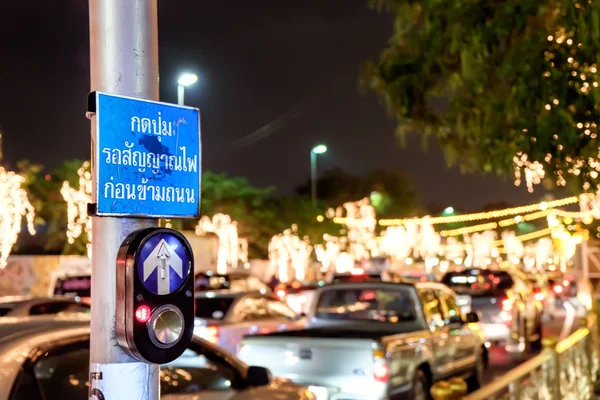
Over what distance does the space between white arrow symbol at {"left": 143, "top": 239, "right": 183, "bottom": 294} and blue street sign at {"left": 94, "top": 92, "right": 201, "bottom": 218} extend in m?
0.21

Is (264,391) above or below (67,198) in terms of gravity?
below

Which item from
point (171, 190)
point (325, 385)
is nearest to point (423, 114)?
point (325, 385)

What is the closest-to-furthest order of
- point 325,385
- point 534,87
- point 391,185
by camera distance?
point 534,87, point 325,385, point 391,185

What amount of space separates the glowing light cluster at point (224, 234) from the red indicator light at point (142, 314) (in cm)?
3311

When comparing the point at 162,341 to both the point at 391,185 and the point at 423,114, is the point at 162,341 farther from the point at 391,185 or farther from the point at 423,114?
the point at 391,185

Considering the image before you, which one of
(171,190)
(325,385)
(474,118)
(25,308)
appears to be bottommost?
(325,385)

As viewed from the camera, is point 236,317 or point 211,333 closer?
point 211,333

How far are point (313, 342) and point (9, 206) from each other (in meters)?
19.1

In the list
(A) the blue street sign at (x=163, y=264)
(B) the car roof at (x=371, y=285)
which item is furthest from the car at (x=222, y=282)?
(A) the blue street sign at (x=163, y=264)

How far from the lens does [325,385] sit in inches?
337

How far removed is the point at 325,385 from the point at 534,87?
151 inches

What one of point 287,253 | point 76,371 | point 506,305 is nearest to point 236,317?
point 506,305

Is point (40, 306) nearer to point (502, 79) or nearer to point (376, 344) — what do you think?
point (376, 344)

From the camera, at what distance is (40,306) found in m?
12.9
